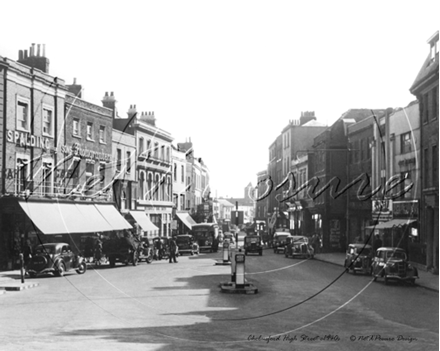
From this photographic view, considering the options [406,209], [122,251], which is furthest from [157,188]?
[122,251]

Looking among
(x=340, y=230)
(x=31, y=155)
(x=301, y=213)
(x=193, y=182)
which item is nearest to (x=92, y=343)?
(x=193, y=182)

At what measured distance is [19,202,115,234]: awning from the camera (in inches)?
265

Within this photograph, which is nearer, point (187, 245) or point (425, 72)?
point (425, 72)

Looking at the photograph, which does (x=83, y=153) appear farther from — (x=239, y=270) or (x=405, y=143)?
(x=239, y=270)

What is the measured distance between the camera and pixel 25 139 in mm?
5000

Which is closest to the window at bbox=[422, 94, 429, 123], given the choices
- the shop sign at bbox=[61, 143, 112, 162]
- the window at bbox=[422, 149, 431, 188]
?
the window at bbox=[422, 149, 431, 188]

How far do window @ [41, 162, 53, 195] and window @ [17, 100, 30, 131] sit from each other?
826 mm

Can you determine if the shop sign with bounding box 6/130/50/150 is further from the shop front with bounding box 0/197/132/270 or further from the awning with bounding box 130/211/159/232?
the awning with bounding box 130/211/159/232

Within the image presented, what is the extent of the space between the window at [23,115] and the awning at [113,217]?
1.91 m

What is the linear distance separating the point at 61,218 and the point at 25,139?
2188 mm

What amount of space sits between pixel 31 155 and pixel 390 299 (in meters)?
5.14

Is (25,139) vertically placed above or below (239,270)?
above

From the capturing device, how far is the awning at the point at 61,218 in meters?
6.74

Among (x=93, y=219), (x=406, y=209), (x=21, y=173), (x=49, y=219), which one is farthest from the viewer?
(x=93, y=219)
